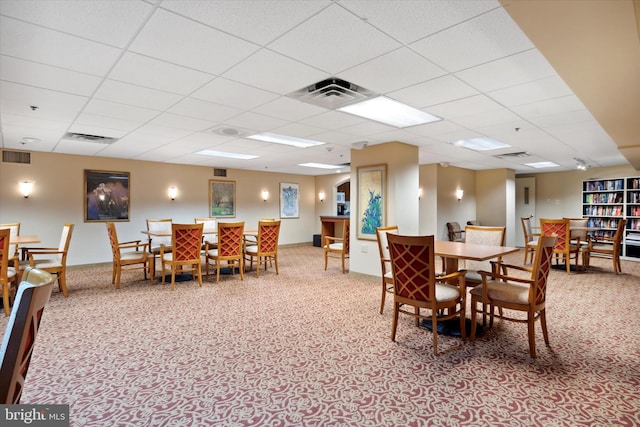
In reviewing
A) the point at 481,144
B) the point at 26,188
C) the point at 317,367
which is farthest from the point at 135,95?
the point at 481,144

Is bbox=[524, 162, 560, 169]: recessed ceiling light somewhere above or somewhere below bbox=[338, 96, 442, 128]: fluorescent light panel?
below

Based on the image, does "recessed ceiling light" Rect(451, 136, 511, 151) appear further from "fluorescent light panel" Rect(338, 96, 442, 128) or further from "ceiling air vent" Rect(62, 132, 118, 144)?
"ceiling air vent" Rect(62, 132, 118, 144)

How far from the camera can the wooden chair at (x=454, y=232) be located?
892cm

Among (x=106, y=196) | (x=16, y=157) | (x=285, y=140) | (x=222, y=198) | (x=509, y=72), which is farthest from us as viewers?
(x=222, y=198)

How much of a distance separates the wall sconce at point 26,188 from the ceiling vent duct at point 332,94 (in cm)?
605

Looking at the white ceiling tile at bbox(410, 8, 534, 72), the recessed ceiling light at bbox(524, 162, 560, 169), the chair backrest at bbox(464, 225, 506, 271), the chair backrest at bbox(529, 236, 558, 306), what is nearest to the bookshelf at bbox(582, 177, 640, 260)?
the recessed ceiling light at bbox(524, 162, 560, 169)

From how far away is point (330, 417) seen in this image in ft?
6.57

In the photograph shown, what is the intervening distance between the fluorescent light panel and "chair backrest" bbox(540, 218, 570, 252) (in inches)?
153

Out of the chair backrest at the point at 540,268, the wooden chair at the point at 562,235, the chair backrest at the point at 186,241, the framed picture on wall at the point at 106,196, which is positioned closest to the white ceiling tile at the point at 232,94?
the chair backrest at the point at 186,241

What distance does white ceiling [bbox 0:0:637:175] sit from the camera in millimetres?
1969

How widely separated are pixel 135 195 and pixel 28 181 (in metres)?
1.85

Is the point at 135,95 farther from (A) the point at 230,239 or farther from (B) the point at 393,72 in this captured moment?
(A) the point at 230,239

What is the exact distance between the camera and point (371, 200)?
5.76m

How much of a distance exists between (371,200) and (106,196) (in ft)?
18.9
